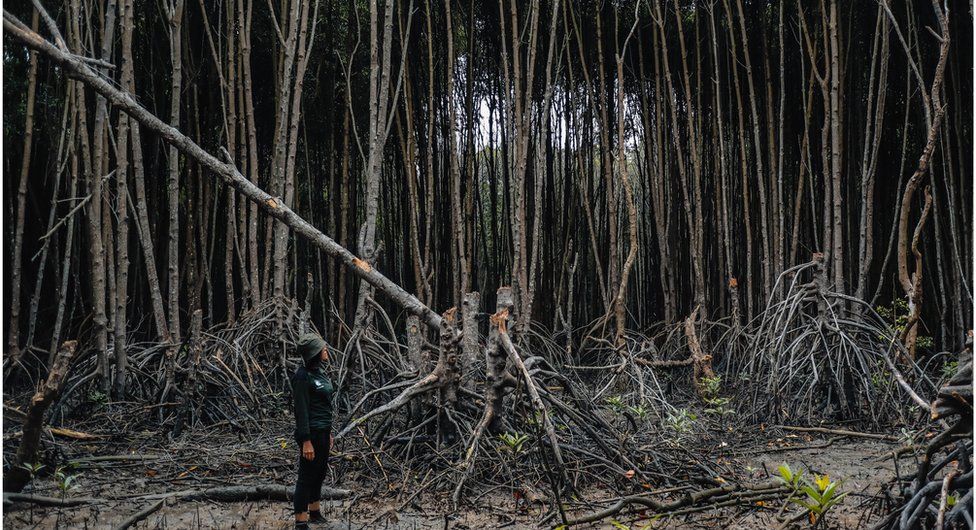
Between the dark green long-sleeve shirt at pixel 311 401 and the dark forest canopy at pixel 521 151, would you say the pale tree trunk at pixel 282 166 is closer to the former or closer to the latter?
the dark forest canopy at pixel 521 151

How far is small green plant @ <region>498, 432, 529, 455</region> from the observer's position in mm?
4107

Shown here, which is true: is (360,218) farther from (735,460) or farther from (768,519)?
(768,519)

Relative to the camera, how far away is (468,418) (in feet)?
14.9

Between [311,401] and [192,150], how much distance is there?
4.36 ft

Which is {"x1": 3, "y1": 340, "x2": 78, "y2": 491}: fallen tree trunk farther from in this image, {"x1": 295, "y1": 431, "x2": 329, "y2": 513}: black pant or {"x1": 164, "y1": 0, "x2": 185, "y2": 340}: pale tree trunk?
{"x1": 164, "y1": 0, "x2": 185, "y2": 340}: pale tree trunk

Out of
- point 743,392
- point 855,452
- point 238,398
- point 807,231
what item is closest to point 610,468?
point 855,452

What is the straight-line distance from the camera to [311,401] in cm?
387

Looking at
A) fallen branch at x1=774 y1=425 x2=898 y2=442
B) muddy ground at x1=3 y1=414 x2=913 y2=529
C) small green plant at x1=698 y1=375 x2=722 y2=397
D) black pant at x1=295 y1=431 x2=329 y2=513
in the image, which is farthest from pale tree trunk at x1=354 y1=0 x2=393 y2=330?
fallen branch at x1=774 y1=425 x2=898 y2=442

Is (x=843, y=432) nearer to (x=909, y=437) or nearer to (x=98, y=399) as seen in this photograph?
(x=909, y=437)

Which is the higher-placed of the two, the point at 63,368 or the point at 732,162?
the point at 732,162

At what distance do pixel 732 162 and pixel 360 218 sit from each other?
495 cm

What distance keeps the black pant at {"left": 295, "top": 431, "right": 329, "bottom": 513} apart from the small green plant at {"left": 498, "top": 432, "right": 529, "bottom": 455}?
94 centimetres

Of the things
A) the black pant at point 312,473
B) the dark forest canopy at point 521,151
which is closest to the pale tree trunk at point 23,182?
the dark forest canopy at point 521,151

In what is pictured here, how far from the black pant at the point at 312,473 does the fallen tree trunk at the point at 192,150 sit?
2.69 feet
